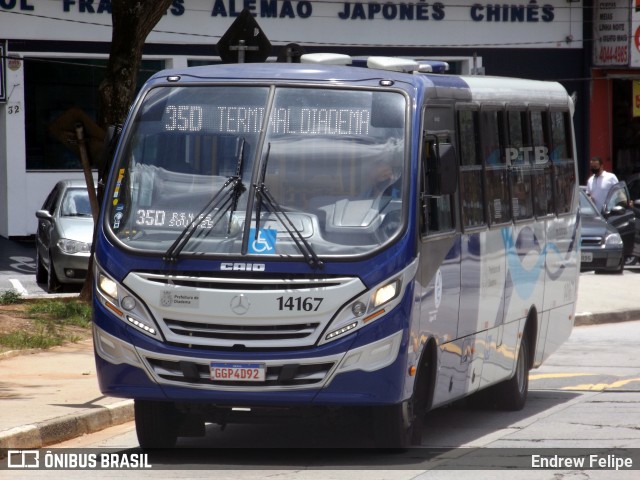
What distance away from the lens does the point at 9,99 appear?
30062mm

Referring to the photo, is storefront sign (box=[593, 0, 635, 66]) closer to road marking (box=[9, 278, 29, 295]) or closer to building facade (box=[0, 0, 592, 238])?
building facade (box=[0, 0, 592, 238])

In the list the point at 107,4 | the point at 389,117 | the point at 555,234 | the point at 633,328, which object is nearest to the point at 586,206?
the point at 633,328

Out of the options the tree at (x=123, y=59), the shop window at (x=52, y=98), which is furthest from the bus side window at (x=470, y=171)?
the shop window at (x=52, y=98)

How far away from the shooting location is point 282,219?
8.92m

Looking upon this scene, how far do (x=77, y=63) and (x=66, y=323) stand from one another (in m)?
15.6

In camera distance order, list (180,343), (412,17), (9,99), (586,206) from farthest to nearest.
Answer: (412,17) < (9,99) < (586,206) < (180,343)

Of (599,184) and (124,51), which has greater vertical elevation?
(124,51)

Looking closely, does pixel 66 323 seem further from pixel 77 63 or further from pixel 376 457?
pixel 77 63

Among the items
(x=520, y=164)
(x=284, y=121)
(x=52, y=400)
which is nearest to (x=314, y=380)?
(x=284, y=121)

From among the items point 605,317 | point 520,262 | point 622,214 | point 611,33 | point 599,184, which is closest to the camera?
point 520,262

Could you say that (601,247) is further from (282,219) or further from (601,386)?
(282,219)

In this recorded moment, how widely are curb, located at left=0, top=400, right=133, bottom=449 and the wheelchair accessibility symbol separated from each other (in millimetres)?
2221

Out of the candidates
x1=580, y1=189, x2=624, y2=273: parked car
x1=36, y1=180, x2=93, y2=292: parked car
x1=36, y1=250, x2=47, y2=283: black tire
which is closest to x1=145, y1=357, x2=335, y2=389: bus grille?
x1=36, y1=180, x2=93, y2=292: parked car

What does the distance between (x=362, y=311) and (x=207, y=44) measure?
24.3m
